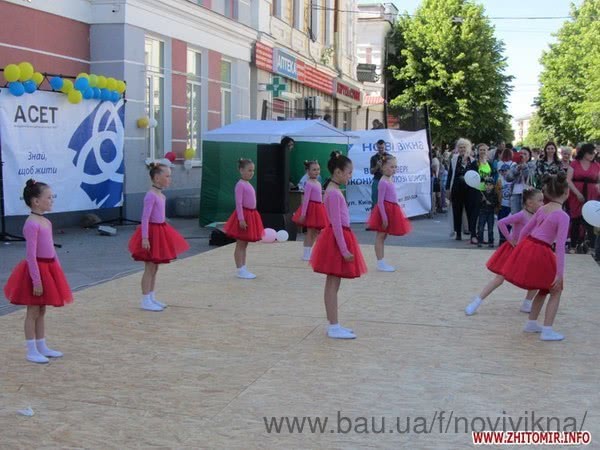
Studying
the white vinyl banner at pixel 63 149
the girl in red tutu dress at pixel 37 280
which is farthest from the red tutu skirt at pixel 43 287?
the white vinyl banner at pixel 63 149

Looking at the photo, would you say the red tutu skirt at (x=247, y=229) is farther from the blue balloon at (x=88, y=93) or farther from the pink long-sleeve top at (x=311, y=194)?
the blue balloon at (x=88, y=93)

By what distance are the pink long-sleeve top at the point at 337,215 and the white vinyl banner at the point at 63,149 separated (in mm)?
7553

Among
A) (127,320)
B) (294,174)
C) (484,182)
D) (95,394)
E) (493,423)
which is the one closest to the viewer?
(493,423)

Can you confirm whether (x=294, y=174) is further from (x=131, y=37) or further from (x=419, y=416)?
(x=419, y=416)

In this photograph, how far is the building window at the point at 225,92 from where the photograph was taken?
22850 mm

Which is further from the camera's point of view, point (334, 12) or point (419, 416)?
point (334, 12)

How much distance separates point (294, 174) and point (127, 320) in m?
11.0

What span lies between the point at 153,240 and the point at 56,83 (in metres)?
6.78

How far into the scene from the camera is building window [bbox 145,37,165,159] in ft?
59.7

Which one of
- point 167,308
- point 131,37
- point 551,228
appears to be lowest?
point 167,308

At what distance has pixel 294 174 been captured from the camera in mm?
18297

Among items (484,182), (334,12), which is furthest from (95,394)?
(334,12)

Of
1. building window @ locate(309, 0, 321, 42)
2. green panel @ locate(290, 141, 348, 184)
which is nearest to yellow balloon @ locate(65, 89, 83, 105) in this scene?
green panel @ locate(290, 141, 348, 184)

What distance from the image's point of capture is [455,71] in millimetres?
45438
